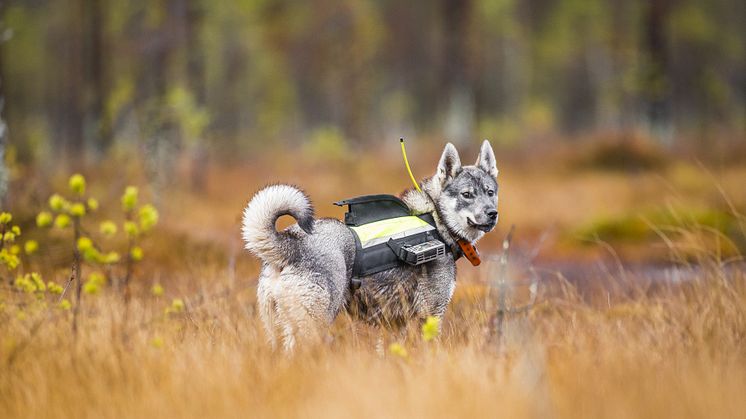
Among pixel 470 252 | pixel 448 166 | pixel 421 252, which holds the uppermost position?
pixel 448 166

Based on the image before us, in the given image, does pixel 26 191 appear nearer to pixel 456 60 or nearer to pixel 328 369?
pixel 328 369

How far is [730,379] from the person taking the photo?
3180mm

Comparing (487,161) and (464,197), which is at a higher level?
(487,161)

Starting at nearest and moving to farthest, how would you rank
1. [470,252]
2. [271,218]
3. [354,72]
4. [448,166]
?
[271,218] → [470,252] → [448,166] → [354,72]

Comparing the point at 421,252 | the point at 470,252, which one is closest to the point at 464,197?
the point at 470,252

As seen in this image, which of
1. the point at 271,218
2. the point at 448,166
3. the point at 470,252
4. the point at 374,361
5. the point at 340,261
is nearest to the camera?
the point at 374,361

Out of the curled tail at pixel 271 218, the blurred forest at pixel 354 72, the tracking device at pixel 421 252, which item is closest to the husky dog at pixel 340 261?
the curled tail at pixel 271 218

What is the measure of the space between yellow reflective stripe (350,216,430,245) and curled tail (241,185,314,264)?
0.52 meters

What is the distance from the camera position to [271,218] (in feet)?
13.3

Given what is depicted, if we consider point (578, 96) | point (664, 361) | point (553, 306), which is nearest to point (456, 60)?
point (553, 306)

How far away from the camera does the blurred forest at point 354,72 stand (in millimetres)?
15414

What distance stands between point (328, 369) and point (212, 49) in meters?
27.7

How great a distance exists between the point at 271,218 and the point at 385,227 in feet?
2.86

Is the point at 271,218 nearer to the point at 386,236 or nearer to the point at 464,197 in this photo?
the point at 386,236
